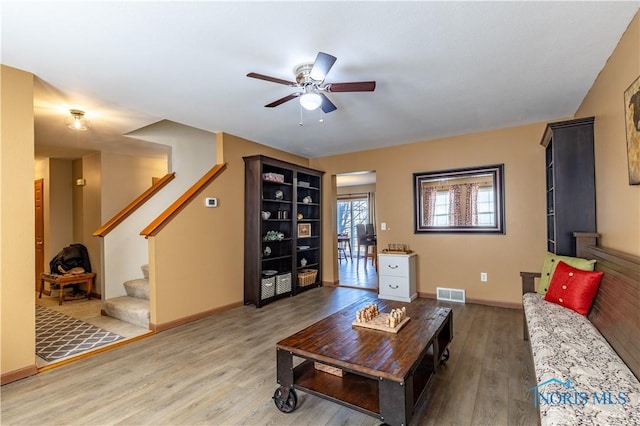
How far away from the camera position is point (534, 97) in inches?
118

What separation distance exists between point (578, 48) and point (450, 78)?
84 cm

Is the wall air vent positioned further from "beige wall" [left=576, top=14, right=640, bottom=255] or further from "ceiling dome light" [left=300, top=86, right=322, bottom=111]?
"ceiling dome light" [left=300, top=86, right=322, bottom=111]

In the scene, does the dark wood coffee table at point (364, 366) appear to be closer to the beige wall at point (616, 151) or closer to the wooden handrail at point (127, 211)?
the beige wall at point (616, 151)

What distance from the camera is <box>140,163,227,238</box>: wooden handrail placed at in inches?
131

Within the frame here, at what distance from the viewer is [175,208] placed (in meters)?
3.55

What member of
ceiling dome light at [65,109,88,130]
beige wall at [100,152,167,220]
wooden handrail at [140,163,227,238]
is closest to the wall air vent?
wooden handrail at [140,163,227,238]

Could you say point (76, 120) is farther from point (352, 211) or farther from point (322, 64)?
point (352, 211)

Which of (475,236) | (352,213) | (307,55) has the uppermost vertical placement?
(307,55)

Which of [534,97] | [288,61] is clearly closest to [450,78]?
[534,97]

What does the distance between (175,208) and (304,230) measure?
7.40 feet

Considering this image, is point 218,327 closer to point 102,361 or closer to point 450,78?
point 102,361

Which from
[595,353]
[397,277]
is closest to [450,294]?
[397,277]

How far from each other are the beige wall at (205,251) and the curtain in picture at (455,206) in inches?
116

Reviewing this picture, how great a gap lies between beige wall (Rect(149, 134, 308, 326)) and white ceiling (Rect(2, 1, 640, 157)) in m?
0.85
